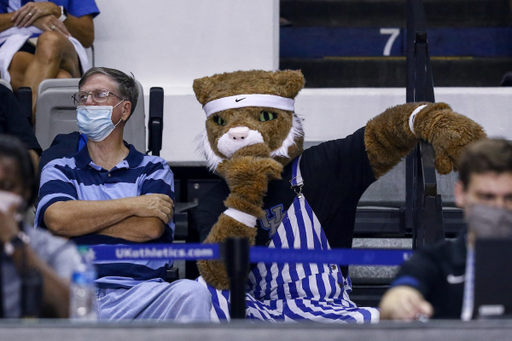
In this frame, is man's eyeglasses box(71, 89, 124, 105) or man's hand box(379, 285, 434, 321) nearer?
man's hand box(379, 285, 434, 321)

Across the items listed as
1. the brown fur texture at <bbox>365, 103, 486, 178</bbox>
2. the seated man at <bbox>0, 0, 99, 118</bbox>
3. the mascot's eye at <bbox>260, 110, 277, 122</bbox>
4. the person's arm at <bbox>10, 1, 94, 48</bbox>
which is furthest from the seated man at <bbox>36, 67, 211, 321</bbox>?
the person's arm at <bbox>10, 1, 94, 48</bbox>

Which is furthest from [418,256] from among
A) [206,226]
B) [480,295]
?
[206,226]

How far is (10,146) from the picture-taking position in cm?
127

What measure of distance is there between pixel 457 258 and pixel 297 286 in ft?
3.33

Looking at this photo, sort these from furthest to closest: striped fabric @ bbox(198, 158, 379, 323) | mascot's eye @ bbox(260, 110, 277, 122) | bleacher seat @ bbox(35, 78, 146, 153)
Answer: bleacher seat @ bbox(35, 78, 146, 153)
mascot's eye @ bbox(260, 110, 277, 122)
striped fabric @ bbox(198, 158, 379, 323)

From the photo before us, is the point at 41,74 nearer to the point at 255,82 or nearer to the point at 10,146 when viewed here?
the point at 255,82

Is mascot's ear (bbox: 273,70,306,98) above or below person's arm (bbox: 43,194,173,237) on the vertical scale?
above

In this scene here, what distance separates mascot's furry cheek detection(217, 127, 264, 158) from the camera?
235 centimetres

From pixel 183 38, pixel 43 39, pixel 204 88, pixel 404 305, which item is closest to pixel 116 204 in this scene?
pixel 204 88

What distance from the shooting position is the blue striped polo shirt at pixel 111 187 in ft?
7.45

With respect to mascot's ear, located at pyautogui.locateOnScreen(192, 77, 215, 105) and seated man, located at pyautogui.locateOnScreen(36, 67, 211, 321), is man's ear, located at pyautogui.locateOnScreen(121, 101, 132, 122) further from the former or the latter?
mascot's ear, located at pyautogui.locateOnScreen(192, 77, 215, 105)

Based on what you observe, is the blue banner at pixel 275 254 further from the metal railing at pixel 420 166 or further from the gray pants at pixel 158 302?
the metal railing at pixel 420 166

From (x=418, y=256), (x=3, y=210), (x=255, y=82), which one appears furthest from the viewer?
(x=255, y=82)

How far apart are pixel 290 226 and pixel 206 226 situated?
0.29 m
